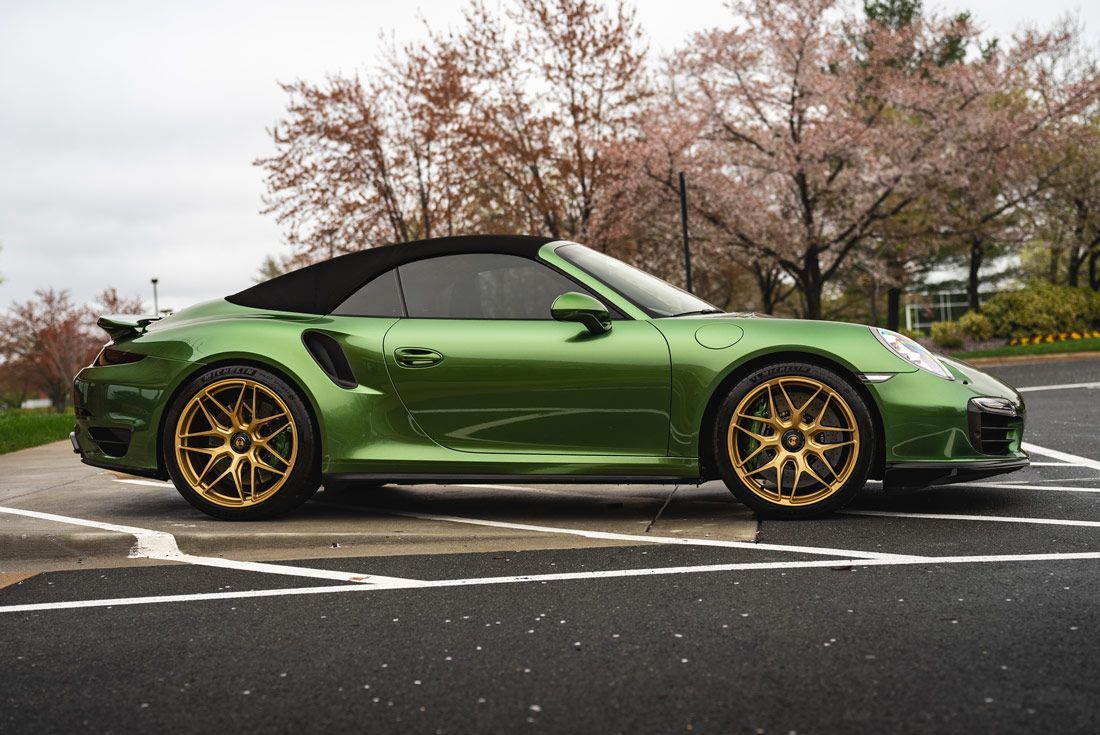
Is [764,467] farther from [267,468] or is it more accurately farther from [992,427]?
[267,468]

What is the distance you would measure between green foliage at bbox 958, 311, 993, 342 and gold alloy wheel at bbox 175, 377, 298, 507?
23.0m

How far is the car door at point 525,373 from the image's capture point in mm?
5062

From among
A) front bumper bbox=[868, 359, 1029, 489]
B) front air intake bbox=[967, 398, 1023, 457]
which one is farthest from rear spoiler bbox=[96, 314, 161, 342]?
front air intake bbox=[967, 398, 1023, 457]

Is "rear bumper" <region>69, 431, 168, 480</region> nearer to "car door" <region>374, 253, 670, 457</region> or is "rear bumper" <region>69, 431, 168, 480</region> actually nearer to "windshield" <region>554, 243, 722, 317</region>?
"car door" <region>374, 253, 670, 457</region>

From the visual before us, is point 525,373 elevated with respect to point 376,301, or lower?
lower

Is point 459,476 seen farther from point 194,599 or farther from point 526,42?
point 526,42

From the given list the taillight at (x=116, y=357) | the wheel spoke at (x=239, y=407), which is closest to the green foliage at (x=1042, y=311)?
the wheel spoke at (x=239, y=407)

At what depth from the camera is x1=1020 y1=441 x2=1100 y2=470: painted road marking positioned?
672 centimetres

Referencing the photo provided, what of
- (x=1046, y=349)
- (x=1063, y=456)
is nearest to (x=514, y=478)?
(x=1063, y=456)

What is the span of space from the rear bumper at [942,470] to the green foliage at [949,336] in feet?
70.7

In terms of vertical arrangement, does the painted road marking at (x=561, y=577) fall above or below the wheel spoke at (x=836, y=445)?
below

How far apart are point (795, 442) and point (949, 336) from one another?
74.4ft

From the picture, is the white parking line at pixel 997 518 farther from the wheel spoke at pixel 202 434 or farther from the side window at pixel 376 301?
the wheel spoke at pixel 202 434

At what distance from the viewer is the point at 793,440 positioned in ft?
16.4
